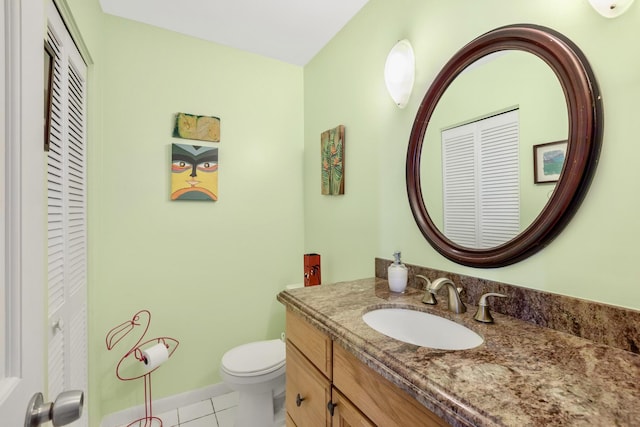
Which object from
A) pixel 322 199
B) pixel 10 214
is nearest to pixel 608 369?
pixel 10 214

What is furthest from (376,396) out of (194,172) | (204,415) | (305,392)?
(194,172)

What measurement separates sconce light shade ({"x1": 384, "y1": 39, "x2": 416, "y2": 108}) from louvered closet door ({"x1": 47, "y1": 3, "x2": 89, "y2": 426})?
4.57 ft

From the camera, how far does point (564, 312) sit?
0.88 m

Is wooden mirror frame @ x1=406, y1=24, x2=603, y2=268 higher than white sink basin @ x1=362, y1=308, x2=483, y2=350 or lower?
higher

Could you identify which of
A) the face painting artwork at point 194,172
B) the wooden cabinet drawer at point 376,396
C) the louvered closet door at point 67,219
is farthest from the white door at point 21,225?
the face painting artwork at point 194,172

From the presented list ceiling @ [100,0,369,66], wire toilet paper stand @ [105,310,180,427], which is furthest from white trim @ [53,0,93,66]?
wire toilet paper stand @ [105,310,180,427]

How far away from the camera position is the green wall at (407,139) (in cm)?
79

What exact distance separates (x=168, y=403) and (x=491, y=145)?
2409 millimetres

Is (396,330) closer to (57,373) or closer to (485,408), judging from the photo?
(485,408)

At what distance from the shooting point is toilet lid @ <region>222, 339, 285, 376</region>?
65.2 inches

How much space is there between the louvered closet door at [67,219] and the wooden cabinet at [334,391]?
90cm

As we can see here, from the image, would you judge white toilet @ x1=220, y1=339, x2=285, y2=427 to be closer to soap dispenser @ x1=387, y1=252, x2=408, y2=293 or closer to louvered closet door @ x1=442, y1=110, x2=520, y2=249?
soap dispenser @ x1=387, y1=252, x2=408, y2=293

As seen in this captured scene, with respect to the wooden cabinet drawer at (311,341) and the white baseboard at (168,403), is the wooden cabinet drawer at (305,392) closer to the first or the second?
the wooden cabinet drawer at (311,341)

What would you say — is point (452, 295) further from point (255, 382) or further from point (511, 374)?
point (255, 382)
